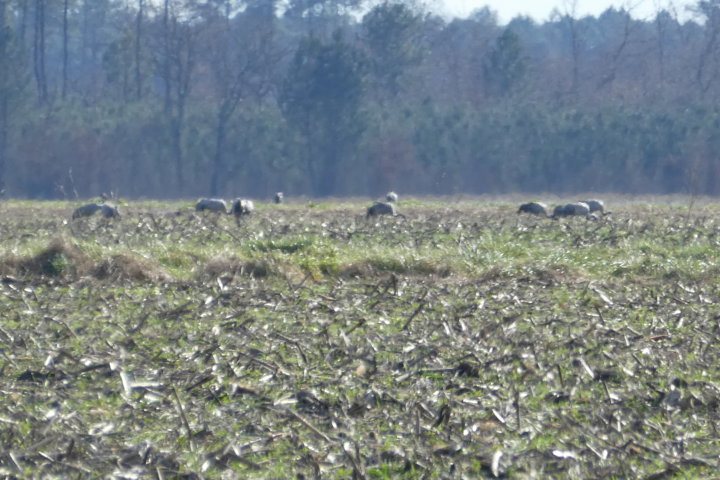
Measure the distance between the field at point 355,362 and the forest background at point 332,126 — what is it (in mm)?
30162

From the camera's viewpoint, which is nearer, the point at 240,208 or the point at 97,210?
the point at 97,210

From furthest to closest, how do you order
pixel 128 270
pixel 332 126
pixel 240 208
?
pixel 332 126 < pixel 240 208 < pixel 128 270

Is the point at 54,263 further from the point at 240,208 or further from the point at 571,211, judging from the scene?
the point at 571,211

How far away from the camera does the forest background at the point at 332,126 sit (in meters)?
41.4

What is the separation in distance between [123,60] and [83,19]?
1578 centimetres

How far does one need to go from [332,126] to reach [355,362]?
35.9 meters

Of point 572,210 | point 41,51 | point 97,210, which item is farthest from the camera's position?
point 41,51

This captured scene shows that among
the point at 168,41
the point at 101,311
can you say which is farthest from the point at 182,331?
the point at 168,41

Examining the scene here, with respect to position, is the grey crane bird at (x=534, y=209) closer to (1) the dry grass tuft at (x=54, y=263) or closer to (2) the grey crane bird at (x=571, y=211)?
→ (2) the grey crane bird at (x=571, y=211)

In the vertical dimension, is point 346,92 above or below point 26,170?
above

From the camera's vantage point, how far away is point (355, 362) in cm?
624

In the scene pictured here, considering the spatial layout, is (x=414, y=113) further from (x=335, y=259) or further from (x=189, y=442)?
(x=189, y=442)

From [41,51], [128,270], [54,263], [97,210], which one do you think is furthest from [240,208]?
[41,51]

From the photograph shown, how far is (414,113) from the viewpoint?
144 ft
